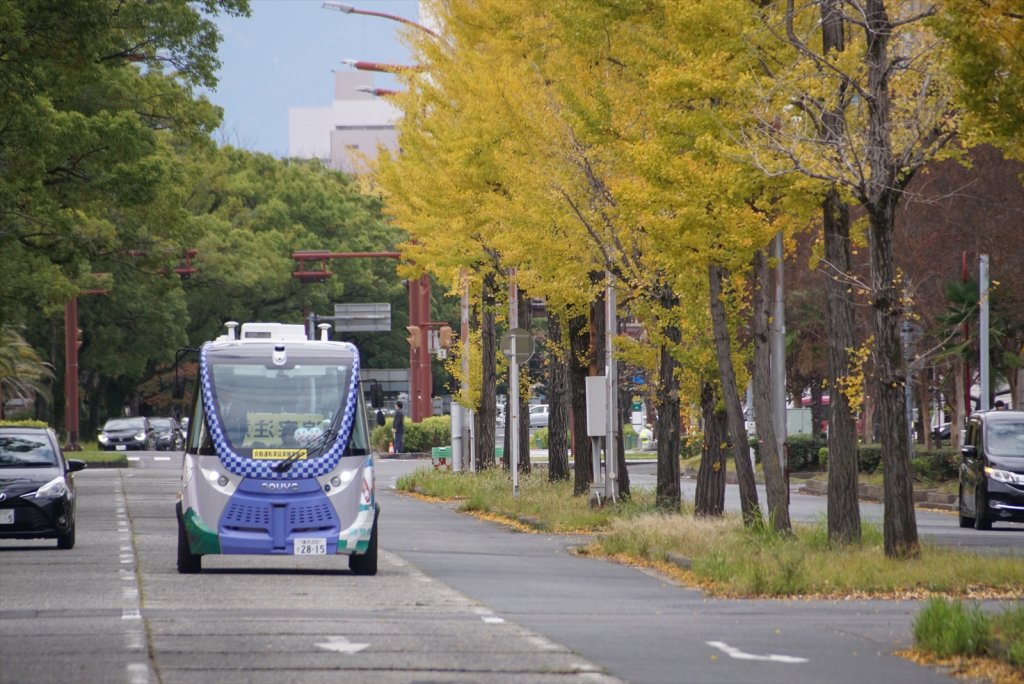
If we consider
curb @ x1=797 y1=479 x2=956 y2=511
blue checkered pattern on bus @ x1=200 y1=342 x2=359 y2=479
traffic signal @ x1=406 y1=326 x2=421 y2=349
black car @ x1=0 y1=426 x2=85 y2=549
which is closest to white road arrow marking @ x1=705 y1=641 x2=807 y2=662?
blue checkered pattern on bus @ x1=200 y1=342 x2=359 y2=479

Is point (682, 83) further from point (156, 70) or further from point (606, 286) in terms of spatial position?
point (156, 70)

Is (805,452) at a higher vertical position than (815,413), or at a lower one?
lower

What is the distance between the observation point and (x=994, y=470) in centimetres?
3000

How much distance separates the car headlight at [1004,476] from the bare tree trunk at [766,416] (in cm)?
890

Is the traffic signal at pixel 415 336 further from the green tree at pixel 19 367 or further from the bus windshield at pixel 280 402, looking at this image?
the bus windshield at pixel 280 402

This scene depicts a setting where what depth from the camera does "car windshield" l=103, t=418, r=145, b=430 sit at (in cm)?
7388

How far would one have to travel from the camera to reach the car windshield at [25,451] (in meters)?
24.1

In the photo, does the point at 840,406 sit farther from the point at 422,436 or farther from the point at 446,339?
the point at 422,436

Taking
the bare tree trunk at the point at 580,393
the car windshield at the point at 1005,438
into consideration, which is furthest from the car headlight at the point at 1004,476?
the bare tree trunk at the point at 580,393

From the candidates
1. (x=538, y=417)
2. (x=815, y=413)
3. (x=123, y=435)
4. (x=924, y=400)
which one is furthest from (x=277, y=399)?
(x=538, y=417)

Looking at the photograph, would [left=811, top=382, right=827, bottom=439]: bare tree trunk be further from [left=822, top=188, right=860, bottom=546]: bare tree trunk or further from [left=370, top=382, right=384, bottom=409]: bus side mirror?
[left=822, top=188, right=860, bottom=546]: bare tree trunk

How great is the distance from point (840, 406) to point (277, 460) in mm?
6077

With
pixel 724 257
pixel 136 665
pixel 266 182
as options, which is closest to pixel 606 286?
pixel 724 257

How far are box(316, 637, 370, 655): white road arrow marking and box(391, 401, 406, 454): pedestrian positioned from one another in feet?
173
